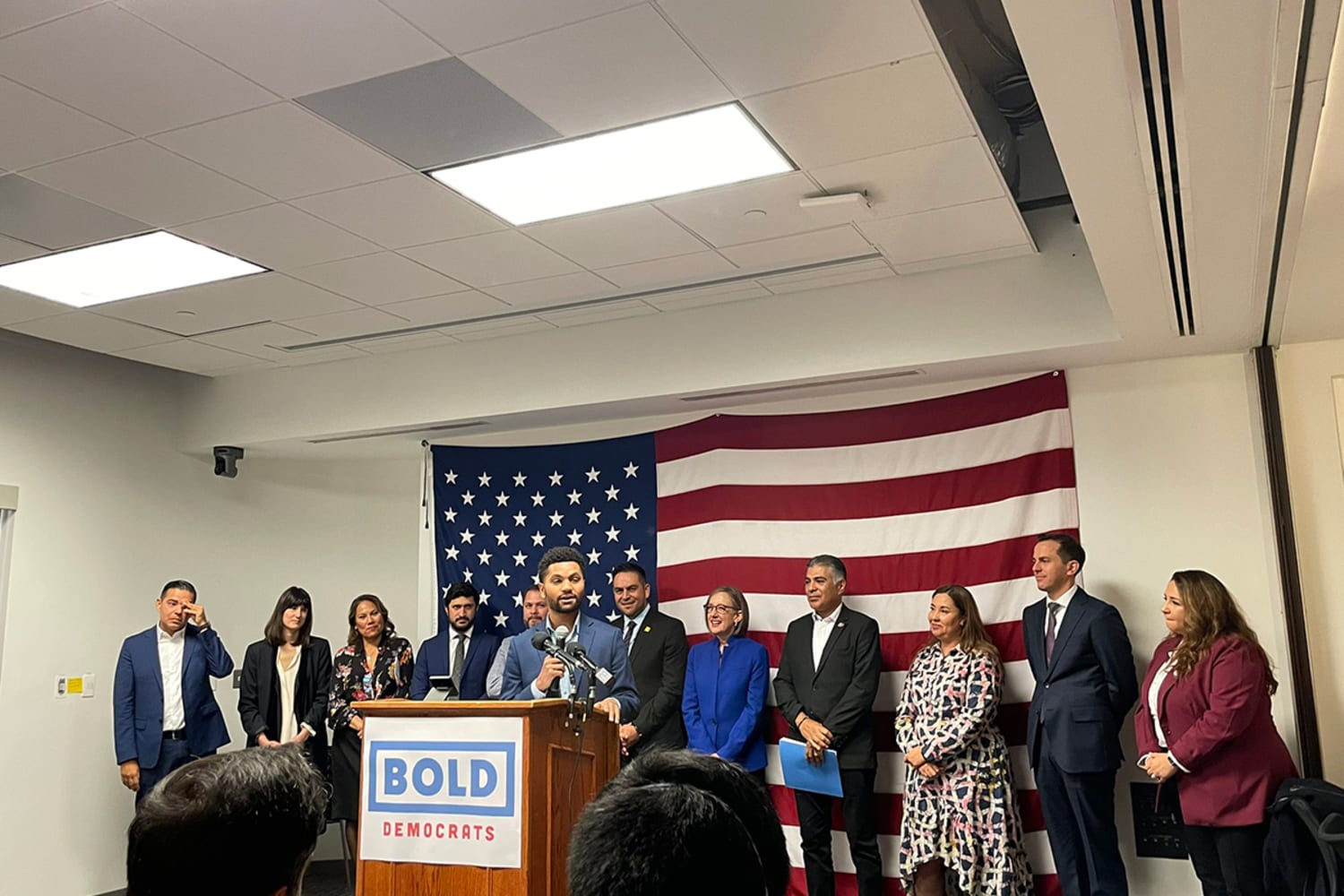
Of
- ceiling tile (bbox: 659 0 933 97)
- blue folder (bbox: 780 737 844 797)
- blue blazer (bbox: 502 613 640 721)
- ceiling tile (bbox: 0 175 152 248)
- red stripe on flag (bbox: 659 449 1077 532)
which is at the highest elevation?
ceiling tile (bbox: 0 175 152 248)

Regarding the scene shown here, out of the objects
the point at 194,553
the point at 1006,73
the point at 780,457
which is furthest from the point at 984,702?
the point at 194,553

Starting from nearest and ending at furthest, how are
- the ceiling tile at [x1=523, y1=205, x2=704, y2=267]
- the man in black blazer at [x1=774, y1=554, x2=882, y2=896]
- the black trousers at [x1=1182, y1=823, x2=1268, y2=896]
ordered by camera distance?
the black trousers at [x1=1182, y1=823, x2=1268, y2=896], the ceiling tile at [x1=523, y1=205, x2=704, y2=267], the man in black blazer at [x1=774, y1=554, x2=882, y2=896]

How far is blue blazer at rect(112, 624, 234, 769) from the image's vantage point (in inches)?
229

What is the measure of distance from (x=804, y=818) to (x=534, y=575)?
2.11 m

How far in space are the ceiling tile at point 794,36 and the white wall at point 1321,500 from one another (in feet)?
9.39

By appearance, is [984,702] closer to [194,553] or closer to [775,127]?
[775,127]

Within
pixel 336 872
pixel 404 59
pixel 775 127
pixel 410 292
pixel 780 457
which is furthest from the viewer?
pixel 336 872

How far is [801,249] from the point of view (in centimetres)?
466

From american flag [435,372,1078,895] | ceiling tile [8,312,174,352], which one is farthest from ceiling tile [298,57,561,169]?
american flag [435,372,1078,895]

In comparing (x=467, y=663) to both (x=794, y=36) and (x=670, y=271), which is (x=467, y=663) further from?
(x=794, y=36)

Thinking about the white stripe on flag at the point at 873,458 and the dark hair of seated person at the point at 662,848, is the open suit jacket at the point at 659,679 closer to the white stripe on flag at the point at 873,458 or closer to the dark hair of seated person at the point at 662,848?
the white stripe on flag at the point at 873,458

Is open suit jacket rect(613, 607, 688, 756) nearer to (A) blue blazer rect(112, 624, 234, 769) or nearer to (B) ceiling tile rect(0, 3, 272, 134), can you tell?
(A) blue blazer rect(112, 624, 234, 769)

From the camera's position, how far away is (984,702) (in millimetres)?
4758

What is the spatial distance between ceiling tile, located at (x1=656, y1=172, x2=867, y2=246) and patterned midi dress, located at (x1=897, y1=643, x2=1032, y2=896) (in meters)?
2.07
